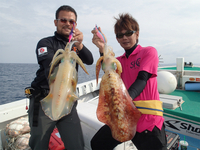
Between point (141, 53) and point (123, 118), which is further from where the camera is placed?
point (141, 53)

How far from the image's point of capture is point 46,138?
2.73 meters

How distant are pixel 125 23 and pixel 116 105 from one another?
6.04ft

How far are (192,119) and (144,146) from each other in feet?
11.9

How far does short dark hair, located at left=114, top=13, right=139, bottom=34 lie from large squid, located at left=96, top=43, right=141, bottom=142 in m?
1.33

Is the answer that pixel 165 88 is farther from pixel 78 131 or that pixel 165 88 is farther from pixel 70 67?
pixel 70 67

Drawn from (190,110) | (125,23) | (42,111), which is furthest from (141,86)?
(190,110)

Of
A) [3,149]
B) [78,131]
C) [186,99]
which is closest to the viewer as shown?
[78,131]

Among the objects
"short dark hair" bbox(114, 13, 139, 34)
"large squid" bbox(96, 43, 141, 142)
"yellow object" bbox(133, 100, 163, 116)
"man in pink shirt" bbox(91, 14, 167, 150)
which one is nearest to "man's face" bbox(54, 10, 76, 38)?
"man in pink shirt" bbox(91, 14, 167, 150)

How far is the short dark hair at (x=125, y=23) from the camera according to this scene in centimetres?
254

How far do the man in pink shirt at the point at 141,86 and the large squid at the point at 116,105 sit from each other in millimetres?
564

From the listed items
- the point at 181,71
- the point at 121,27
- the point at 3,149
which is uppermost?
the point at 121,27

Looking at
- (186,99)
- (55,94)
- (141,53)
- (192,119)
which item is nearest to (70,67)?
(55,94)

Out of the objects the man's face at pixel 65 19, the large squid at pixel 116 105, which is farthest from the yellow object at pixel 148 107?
the man's face at pixel 65 19

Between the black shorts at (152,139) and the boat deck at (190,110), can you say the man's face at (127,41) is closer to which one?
the black shorts at (152,139)
